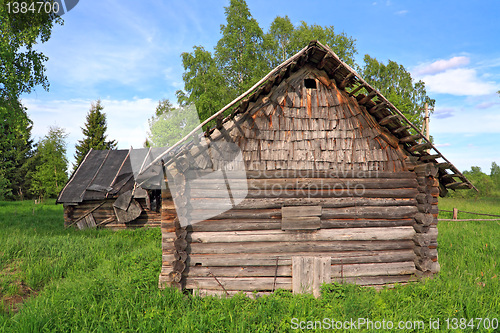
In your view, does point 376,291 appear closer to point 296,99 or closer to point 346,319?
point 346,319

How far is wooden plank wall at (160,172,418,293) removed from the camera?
629 cm

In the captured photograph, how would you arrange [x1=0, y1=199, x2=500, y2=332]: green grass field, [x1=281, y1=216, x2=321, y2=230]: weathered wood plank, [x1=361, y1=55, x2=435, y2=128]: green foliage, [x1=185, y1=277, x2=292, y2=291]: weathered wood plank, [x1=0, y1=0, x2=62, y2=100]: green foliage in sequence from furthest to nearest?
1. [x1=361, y1=55, x2=435, y2=128]: green foliage
2. [x1=0, y1=0, x2=62, y2=100]: green foliage
3. [x1=281, y1=216, x2=321, y2=230]: weathered wood plank
4. [x1=185, y1=277, x2=292, y2=291]: weathered wood plank
5. [x1=0, y1=199, x2=500, y2=332]: green grass field

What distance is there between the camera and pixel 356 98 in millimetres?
6734

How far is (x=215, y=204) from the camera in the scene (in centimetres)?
634

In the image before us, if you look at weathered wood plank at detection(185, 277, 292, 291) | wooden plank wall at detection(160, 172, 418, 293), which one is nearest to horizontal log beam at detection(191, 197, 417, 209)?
wooden plank wall at detection(160, 172, 418, 293)

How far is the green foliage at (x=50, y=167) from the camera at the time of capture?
30.4 meters

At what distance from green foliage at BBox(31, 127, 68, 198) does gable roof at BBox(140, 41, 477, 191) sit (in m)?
32.0

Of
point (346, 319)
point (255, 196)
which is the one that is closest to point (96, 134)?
point (255, 196)

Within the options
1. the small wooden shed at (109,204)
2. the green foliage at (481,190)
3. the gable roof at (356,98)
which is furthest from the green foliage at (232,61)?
the green foliage at (481,190)

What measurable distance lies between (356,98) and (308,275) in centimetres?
451

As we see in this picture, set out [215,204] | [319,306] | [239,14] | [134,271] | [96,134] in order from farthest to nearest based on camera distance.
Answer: [96,134]
[239,14]
[134,271]
[215,204]
[319,306]

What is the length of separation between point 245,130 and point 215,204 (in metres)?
1.90

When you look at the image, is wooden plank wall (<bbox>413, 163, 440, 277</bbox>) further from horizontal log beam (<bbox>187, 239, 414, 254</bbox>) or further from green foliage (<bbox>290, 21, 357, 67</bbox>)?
green foliage (<bbox>290, 21, 357, 67</bbox>)

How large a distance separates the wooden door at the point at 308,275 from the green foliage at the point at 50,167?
33.3 m
